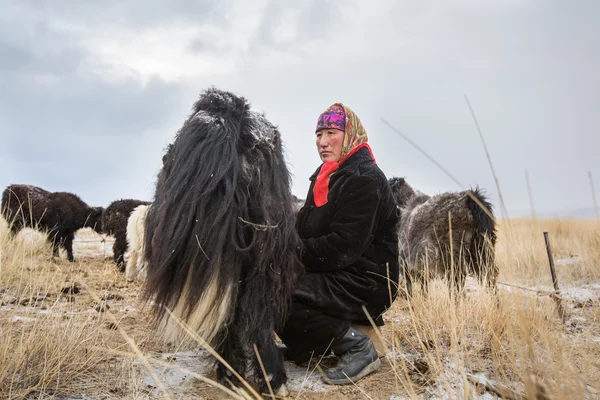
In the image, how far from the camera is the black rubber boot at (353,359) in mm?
2717

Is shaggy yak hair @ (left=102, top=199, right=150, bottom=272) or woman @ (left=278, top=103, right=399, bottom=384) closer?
woman @ (left=278, top=103, right=399, bottom=384)

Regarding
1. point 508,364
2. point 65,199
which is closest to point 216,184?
point 508,364

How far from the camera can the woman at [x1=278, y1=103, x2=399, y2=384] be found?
109 inches

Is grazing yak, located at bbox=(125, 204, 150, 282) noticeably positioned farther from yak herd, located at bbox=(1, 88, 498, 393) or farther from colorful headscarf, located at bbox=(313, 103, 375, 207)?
yak herd, located at bbox=(1, 88, 498, 393)

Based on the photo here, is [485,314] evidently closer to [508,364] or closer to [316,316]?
[508,364]

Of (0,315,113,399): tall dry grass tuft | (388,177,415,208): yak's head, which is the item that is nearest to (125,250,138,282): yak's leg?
(0,315,113,399): tall dry grass tuft

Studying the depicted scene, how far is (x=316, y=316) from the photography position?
2.79m

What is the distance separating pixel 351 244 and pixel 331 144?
2.94ft

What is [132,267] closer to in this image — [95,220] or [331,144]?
[95,220]

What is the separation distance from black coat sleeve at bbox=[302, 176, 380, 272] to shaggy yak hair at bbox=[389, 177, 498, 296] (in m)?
2.54

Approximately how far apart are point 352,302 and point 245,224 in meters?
1.13

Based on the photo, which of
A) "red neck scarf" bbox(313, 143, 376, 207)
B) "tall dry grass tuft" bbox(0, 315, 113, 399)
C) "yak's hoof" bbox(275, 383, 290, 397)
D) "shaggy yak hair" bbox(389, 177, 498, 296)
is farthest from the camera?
"shaggy yak hair" bbox(389, 177, 498, 296)

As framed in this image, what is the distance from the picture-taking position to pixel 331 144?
10.6 feet

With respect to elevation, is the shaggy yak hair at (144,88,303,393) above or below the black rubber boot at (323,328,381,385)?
above
